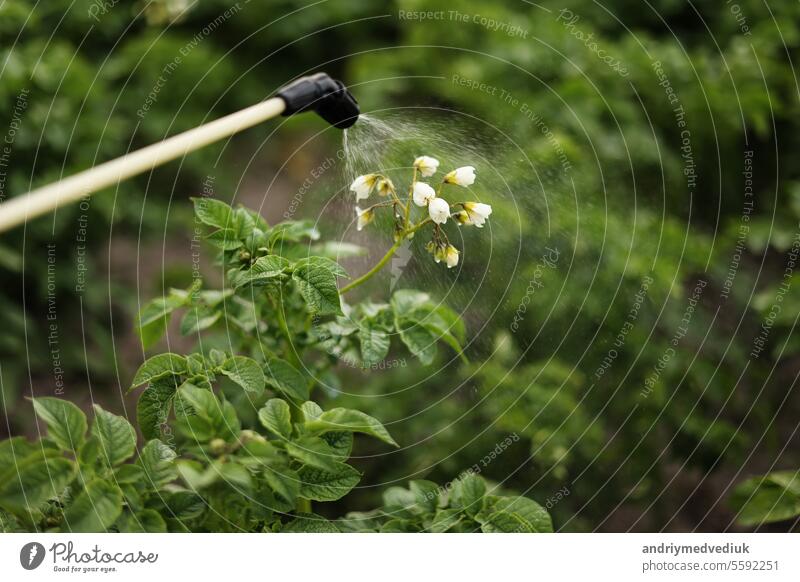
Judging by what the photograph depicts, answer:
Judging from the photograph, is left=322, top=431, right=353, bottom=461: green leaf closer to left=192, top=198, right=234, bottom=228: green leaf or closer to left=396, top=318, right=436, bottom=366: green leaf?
left=396, top=318, right=436, bottom=366: green leaf

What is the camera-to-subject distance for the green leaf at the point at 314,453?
1146 millimetres

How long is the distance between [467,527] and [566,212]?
1.02 meters

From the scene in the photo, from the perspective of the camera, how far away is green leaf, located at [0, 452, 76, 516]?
1086mm

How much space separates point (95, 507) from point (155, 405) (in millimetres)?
168

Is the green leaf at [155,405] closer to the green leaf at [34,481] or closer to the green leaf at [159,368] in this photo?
the green leaf at [159,368]

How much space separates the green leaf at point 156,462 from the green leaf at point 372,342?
34cm

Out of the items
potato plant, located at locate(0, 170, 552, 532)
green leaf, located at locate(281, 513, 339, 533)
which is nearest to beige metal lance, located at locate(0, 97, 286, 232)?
potato plant, located at locate(0, 170, 552, 532)

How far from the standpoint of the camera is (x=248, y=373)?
119 centimetres

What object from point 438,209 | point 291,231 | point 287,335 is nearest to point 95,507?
point 287,335

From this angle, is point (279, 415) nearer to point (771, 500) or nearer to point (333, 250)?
point (333, 250)

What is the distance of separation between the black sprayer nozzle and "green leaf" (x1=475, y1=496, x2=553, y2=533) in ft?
2.49

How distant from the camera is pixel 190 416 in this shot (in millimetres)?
1165

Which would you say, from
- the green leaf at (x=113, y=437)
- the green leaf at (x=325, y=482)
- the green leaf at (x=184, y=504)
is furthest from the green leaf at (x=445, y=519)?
the green leaf at (x=113, y=437)
